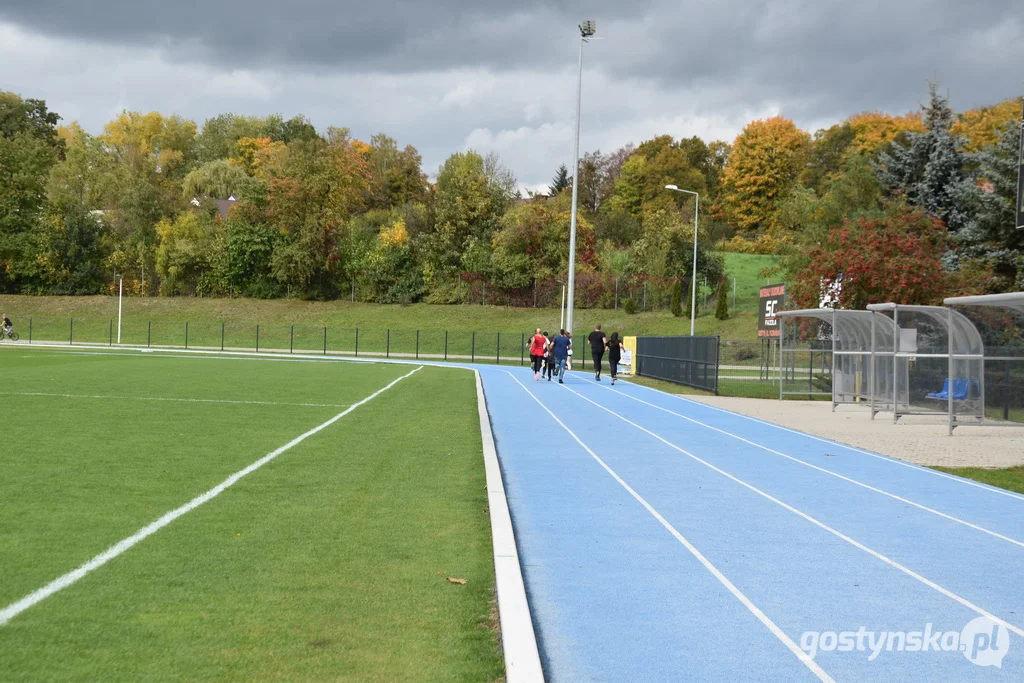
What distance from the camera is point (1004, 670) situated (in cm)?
498

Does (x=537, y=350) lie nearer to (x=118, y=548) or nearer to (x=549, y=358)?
(x=549, y=358)

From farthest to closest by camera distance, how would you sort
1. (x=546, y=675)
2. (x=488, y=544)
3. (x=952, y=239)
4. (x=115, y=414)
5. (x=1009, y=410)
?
(x=952, y=239) → (x=1009, y=410) → (x=115, y=414) → (x=488, y=544) → (x=546, y=675)

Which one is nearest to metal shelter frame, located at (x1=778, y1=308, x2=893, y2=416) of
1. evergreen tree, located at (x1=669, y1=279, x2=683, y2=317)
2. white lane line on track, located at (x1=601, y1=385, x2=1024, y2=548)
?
white lane line on track, located at (x1=601, y1=385, x2=1024, y2=548)

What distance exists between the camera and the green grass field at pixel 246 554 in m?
4.68

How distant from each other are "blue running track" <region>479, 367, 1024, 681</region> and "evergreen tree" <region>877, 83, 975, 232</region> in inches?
1120

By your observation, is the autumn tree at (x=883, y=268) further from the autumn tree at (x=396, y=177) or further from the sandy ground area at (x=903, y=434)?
→ the autumn tree at (x=396, y=177)

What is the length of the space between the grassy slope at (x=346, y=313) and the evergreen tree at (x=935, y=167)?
18.5m

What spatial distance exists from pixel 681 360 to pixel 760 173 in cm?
5376

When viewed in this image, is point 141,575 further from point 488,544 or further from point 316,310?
point 316,310

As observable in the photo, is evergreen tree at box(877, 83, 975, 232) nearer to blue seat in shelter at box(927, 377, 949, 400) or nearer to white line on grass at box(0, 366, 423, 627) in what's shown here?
blue seat in shelter at box(927, 377, 949, 400)

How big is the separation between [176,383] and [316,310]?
1892 inches

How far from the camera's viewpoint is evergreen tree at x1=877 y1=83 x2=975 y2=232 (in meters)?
39.0

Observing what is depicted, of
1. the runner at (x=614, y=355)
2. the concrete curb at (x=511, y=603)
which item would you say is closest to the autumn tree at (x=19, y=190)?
the runner at (x=614, y=355)

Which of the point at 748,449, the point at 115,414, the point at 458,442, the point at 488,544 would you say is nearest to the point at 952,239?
the point at 748,449
